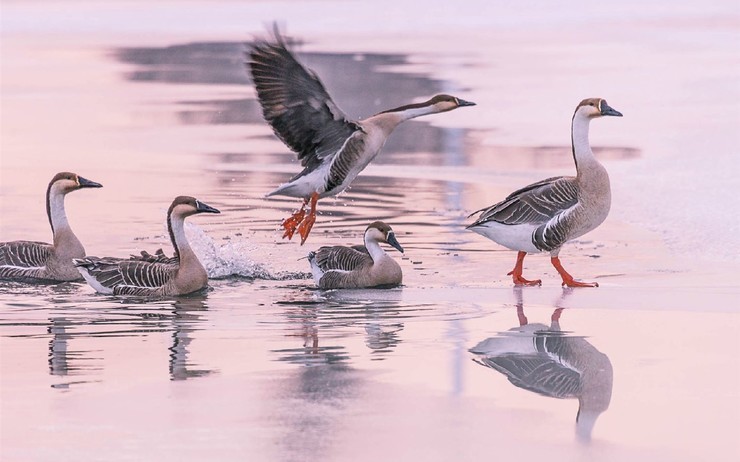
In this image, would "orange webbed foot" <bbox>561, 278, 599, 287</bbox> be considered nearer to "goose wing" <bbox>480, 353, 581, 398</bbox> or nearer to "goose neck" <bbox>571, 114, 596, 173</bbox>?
"goose neck" <bbox>571, 114, 596, 173</bbox>

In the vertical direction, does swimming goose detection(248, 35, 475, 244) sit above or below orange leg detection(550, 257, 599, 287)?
above

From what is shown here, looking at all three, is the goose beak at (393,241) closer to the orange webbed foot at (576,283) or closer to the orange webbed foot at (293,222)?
the orange webbed foot at (293,222)

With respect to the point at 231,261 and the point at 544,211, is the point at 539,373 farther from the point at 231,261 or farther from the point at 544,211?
the point at 231,261

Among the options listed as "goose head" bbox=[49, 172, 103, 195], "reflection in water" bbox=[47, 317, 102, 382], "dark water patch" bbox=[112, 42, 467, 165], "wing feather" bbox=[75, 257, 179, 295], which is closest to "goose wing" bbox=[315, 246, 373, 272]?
"wing feather" bbox=[75, 257, 179, 295]

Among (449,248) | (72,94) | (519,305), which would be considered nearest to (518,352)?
(519,305)

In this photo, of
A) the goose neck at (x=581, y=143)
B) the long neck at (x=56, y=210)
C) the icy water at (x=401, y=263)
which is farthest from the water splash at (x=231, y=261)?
the goose neck at (x=581, y=143)

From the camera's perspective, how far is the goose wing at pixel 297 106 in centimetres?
1164

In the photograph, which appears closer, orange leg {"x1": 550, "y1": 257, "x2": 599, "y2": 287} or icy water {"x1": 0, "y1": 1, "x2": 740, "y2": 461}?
icy water {"x1": 0, "y1": 1, "x2": 740, "y2": 461}

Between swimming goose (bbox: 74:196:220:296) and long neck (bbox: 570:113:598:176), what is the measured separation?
284 centimetres

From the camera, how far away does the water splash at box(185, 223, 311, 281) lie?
11992 millimetres

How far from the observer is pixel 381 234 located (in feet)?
38.8

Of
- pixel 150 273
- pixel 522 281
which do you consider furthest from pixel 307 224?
pixel 522 281

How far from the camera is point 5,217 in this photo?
14.1 metres

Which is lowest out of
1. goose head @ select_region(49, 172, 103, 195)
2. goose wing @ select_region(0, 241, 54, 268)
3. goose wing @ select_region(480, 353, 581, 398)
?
goose wing @ select_region(480, 353, 581, 398)
